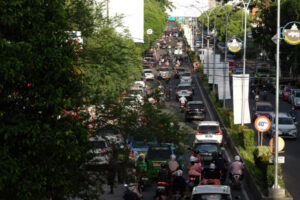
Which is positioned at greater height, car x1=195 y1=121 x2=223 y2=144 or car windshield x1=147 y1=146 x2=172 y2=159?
car windshield x1=147 y1=146 x2=172 y2=159

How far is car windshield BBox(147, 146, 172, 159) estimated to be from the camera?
25.0 m

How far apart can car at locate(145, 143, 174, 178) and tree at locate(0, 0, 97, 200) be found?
1201cm

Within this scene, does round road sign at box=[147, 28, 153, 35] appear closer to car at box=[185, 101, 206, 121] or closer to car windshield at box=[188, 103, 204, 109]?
car windshield at box=[188, 103, 204, 109]

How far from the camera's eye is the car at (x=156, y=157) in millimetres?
24548

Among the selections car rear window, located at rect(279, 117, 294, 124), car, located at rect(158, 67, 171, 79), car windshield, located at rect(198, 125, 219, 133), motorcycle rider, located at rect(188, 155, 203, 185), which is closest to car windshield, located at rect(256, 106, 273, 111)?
car rear window, located at rect(279, 117, 294, 124)

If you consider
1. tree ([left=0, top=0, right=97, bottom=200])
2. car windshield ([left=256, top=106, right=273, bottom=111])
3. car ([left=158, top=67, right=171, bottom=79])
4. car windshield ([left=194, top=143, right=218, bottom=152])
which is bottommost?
car windshield ([left=256, top=106, right=273, bottom=111])

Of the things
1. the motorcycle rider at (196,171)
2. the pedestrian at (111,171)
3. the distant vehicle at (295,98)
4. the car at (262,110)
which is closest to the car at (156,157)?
the motorcycle rider at (196,171)

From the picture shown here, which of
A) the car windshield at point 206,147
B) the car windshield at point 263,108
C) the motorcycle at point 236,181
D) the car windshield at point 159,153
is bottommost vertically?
the motorcycle at point 236,181

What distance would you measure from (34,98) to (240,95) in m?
25.9

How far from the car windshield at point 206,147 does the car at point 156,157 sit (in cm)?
264

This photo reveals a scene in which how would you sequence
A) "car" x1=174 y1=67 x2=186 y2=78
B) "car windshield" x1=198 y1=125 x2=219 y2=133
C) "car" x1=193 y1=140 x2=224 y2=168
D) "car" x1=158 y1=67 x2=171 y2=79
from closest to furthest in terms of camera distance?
"car" x1=193 y1=140 x2=224 y2=168
"car windshield" x1=198 y1=125 x2=219 y2=133
"car" x1=158 y1=67 x2=171 y2=79
"car" x1=174 y1=67 x2=186 y2=78

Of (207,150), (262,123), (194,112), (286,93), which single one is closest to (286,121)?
(194,112)

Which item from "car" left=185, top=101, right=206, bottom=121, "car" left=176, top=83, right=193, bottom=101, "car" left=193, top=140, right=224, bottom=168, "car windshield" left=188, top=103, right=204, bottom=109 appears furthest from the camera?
"car" left=176, top=83, right=193, bottom=101

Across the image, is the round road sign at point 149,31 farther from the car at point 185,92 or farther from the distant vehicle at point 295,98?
the distant vehicle at point 295,98
